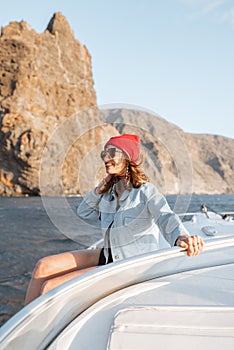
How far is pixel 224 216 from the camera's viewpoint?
6.03m

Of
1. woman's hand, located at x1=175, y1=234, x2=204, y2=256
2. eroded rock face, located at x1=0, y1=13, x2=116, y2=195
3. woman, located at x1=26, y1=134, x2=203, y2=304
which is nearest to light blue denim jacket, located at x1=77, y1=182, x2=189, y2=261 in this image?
woman, located at x1=26, y1=134, x2=203, y2=304

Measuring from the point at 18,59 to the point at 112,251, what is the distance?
5411 cm

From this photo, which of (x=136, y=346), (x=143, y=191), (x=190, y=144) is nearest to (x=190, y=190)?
(x=143, y=191)

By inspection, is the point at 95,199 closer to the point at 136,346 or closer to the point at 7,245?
the point at 136,346

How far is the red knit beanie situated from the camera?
2.19 m

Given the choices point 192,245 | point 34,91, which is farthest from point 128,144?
point 34,91

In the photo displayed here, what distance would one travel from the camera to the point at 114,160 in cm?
220

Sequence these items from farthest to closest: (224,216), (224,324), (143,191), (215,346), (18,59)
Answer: (18,59), (224,216), (143,191), (224,324), (215,346)

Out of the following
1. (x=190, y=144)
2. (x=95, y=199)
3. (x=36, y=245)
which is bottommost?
(x=36, y=245)

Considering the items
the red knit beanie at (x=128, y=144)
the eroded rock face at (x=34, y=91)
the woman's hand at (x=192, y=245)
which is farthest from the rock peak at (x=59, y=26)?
the woman's hand at (x=192, y=245)

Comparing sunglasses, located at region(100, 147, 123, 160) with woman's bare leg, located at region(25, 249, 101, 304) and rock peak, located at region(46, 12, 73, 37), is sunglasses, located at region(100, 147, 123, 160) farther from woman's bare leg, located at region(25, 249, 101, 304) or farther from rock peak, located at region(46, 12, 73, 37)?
rock peak, located at region(46, 12, 73, 37)

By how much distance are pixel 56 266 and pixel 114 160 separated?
74 centimetres

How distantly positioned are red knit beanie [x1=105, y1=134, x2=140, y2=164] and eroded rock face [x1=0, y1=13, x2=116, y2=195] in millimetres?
31973

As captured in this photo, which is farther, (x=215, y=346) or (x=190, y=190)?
(x=190, y=190)
